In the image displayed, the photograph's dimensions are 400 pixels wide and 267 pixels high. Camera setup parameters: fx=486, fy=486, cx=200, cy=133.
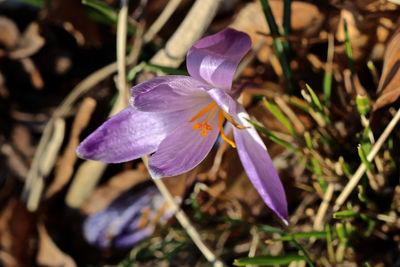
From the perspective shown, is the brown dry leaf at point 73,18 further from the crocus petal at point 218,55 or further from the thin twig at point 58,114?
the crocus petal at point 218,55

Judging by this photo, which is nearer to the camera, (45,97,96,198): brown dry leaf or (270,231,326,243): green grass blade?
(270,231,326,243): green grass blade

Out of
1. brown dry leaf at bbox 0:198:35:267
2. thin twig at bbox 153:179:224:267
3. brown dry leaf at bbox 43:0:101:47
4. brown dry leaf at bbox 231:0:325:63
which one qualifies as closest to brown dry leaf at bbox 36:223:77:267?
brown dry leaf at bbox 0:198:35:267

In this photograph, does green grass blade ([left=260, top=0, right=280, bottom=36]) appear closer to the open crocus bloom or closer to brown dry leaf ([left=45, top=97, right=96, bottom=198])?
the open crocus bloom

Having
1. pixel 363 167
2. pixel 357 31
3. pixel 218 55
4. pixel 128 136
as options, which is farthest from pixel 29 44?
pixel 363 167

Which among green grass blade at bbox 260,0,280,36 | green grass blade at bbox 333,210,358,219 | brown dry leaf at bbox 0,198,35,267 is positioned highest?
green grass blade at bbox 260,0,280,36

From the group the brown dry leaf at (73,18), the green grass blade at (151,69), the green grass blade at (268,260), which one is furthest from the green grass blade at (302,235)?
the brown dry leaf at (73,18)

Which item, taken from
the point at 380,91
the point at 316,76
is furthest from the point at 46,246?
the point at 380,91
